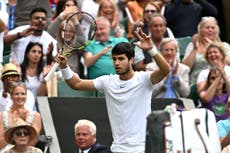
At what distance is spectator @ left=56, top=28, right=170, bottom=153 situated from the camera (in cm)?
1092

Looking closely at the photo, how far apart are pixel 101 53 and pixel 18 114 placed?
2.52 meters

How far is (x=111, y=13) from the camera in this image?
1641 cm

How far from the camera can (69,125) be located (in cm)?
1340

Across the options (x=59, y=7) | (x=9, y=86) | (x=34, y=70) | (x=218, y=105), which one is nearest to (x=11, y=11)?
(x=59, y=7)

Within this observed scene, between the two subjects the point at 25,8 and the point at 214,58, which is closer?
the point at 214,58

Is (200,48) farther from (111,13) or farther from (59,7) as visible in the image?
(59,7)

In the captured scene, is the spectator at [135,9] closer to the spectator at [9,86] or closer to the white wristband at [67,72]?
the spectator at [9,86]

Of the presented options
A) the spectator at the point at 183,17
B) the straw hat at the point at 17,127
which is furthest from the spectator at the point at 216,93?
the spectator at the point at 183,17

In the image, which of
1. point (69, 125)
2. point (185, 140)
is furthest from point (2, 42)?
point (185, 140)

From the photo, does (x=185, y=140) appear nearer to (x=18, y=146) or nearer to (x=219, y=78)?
Answer: (x=18, y=146)

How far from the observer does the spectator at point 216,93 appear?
13914 millimetres

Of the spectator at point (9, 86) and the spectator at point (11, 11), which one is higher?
the spectator at point (11, 11)

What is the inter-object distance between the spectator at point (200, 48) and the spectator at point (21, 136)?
373 centimetres

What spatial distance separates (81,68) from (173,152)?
6.31 meters
